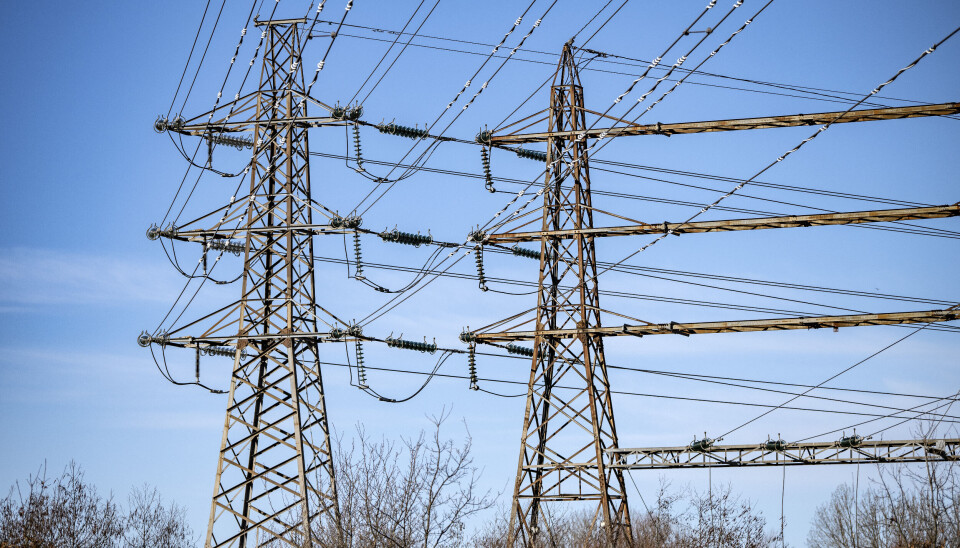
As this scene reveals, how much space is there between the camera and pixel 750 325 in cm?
2567

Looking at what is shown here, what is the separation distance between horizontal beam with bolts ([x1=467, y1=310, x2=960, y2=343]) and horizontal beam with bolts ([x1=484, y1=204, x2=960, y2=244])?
216cm

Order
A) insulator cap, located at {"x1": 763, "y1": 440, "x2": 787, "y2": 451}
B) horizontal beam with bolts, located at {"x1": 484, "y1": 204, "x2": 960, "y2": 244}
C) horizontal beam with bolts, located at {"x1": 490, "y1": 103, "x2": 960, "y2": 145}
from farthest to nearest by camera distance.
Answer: insulator cap, located at {"x1": 763, "y1": 440, "x2": 787, "y2": 451} < horizontal beam with bolts, located at {"x1": 490, "y1": 103, "x2": 960, "y2": 145} < horizontal beam with bolts, located at {"x1": 484, "y1": 204, "x2": 960, "y2": 244}

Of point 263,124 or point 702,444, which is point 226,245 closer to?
point 263,124

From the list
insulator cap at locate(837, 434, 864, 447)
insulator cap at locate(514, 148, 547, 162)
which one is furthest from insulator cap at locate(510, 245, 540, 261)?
insulator cap at locate(837, 434, 864, 447)

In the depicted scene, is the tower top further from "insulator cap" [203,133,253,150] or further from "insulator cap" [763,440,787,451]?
"insulator cap" [763,440,787,451]

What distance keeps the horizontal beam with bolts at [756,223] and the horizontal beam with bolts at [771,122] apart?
228 cm

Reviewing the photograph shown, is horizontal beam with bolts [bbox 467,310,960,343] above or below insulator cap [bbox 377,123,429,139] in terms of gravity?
below

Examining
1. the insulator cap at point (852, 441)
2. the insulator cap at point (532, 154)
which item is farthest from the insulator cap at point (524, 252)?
the insulator cap at point (852, 441)

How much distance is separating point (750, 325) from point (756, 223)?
96.9 inches

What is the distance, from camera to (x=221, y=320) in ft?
91.8

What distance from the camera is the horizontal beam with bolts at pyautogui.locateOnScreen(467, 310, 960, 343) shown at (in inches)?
969

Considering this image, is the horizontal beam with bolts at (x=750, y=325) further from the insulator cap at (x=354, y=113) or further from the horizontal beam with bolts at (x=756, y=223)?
the insulator cap at (x=354, y=113)

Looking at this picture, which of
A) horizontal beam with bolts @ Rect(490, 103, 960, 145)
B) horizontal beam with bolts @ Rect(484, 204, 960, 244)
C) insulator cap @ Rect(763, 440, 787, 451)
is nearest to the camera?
horizontal beam with bolts @ Rect(484, 204, 960, 244)

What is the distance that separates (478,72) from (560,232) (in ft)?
23.4
